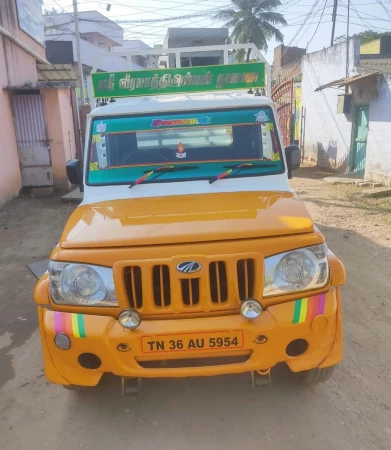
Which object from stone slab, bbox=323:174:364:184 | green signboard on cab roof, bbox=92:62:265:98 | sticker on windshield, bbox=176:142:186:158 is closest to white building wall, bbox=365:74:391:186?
stone slab, bbox=323:174:364:184

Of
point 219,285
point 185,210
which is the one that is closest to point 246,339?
point 219,285

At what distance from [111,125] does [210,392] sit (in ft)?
7.25

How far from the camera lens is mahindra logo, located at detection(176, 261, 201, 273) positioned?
7.52 ft

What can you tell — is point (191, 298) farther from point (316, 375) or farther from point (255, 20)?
point (255, 20)

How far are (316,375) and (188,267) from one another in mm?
1194

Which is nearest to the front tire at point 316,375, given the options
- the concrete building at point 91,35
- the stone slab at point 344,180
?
the stone slab at point 344,180

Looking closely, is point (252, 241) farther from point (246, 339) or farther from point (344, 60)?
point (344, 60)

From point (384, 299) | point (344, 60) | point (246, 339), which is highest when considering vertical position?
point (344, 60)

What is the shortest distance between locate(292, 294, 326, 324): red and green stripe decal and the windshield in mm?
1366

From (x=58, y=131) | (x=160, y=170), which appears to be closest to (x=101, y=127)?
(x=160, y=170)

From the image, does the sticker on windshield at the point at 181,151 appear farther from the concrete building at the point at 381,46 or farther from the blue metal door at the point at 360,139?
the concrete building at the point at 381,46

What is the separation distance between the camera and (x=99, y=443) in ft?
8.34

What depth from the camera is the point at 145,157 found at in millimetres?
3492

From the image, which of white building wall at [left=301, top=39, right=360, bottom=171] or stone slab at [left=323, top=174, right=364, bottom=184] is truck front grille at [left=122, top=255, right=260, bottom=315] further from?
white building wall at [left=301, top=39, right=360, bottom=171]
